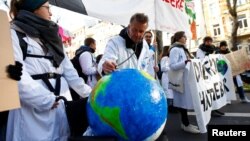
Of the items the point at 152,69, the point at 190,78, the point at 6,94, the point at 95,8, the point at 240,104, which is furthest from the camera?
the point at 240,104

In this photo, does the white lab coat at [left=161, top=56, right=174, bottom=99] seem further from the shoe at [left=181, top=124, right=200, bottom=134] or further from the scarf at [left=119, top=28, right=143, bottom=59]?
the scarf at [left=119, top=28, right=143, bottom=59]

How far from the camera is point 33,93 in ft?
6.40

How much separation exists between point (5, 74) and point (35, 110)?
0.48m

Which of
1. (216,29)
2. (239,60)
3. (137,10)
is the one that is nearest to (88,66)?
(137,10)

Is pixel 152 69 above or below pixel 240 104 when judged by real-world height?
above

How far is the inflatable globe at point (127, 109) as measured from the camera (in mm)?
1820

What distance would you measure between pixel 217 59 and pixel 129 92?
527 centimetres

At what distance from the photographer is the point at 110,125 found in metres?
1.84

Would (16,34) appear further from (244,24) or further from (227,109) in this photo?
(244,24)

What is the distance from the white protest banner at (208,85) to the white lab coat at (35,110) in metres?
2.95

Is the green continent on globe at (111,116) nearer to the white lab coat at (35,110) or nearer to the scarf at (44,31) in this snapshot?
the white lab coat at (35,110)

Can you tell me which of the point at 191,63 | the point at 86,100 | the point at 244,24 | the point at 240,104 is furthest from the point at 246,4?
the point at 86,100

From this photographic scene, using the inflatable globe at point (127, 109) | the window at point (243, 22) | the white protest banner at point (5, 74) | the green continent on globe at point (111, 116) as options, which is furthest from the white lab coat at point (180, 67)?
the window at point (243, 22)

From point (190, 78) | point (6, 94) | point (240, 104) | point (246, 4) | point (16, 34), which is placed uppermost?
point (246, 4)
